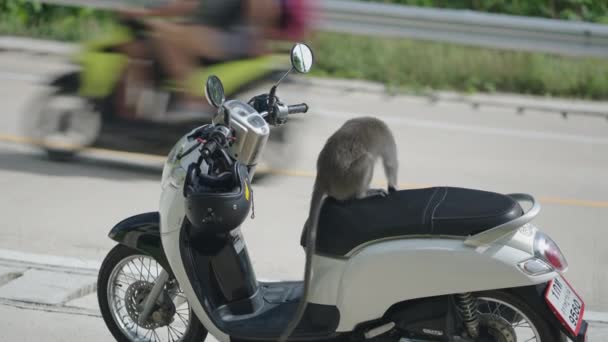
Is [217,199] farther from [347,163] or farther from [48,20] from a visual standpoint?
[48,20]

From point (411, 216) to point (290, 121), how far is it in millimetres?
4587

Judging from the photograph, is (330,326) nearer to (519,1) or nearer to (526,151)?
(526,151)

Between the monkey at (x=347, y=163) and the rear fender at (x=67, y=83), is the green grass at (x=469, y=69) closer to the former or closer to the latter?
the rear fender at (x=67, y=83)

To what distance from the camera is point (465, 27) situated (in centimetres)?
1133

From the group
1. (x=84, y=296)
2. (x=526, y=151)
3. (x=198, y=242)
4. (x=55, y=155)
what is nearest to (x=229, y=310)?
(x=198, y=242)

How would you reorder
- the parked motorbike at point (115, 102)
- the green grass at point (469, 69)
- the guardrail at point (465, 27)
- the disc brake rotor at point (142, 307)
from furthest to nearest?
the green grass at point (469, 69), the guardrail at point (465, 27), the parked motorbike at point (115, 102), the disc brake rotor at point (142, 307)

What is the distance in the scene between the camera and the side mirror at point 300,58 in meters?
4.49

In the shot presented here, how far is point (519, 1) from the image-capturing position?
1309 centimetres

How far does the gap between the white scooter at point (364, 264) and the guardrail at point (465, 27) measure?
7.01 metres

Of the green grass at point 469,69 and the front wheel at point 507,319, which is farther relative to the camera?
the green grass at point 469,69

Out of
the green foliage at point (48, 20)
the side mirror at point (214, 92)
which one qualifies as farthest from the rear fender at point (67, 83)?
the green foliage at point (48, 20)

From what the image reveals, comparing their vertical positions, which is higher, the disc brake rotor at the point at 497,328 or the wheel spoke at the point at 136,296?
the disc brake rotor at the point at 497,328

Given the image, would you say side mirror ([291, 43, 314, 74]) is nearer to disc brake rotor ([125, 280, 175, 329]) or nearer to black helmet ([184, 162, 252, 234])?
black helmet ([184, 162, 252, 234])

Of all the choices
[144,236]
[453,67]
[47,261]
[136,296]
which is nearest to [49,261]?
[47,261]
